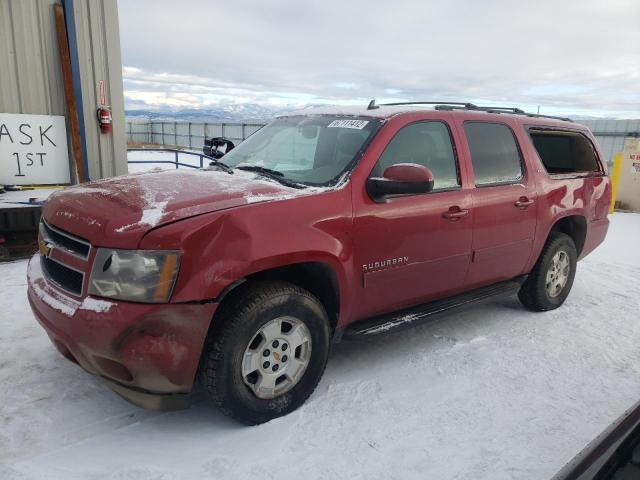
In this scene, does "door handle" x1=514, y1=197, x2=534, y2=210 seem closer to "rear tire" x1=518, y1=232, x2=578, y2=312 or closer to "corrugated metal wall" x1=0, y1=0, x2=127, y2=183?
"rear tire" x1=518, y1=232, x2=578, y2=312

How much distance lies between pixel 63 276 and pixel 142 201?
0.58 metres

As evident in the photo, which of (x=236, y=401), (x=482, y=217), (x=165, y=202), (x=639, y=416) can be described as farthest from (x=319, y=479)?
(x=482, y=217)

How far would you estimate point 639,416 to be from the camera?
1754 mm

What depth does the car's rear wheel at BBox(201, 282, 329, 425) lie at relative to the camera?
256 cm

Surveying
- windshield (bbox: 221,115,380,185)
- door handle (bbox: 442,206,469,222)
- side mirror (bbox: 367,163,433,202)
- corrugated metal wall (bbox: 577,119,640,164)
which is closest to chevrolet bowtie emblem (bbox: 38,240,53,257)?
windshield (bbox: 221,115,380,185)

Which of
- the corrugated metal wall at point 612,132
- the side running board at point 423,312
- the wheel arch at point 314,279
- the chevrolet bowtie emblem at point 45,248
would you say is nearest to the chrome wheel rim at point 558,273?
the side running board at point 423,312

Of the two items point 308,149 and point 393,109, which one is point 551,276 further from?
point 308,149

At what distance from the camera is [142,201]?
263 centimetres

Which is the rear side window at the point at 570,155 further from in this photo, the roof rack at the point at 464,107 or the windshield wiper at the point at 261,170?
the windshield wiper at the point at 261,170

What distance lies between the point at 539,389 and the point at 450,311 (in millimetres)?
789

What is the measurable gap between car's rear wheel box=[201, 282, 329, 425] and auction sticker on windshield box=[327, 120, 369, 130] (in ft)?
4.18

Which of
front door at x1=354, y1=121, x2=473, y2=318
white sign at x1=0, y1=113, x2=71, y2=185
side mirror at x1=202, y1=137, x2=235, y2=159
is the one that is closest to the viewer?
front door at x1=354, y1=121, x2=473, y2=318

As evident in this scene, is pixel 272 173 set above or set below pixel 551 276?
above

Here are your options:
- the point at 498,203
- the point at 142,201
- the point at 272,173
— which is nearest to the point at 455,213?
the point at 498,203
